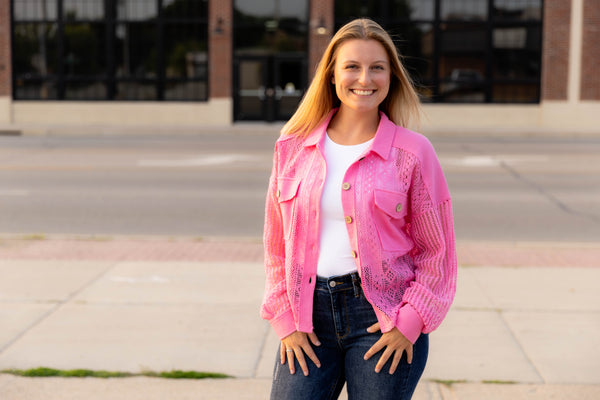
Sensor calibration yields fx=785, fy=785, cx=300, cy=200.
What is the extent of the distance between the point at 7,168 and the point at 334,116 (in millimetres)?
13423

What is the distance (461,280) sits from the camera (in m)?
6.61

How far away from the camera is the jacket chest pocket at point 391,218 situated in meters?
2.50

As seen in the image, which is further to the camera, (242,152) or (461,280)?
(242,152)

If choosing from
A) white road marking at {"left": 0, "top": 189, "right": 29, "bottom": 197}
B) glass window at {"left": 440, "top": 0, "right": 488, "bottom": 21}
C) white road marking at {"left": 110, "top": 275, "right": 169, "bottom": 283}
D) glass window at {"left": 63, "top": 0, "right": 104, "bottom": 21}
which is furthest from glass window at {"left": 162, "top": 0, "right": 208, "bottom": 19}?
white road marking at {"left": 110, "top": 275, "right": 169, "bottom": 283}

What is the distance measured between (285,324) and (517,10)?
26.8 meters

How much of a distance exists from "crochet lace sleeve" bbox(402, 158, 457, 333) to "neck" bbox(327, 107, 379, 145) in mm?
221

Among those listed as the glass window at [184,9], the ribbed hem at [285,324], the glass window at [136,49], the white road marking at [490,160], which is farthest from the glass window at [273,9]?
the ribbed hem at [285,324]

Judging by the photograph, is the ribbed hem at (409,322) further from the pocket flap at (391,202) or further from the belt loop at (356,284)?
the pocket flap at (391,202)

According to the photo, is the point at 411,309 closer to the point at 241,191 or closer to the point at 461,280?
the point at 461,280

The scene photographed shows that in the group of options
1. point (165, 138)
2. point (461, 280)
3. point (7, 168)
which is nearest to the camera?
point (461, 280)

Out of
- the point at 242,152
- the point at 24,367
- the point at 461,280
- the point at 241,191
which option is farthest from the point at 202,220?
the point at 242,152

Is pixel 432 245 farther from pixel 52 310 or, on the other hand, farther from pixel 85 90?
pixel 85 90

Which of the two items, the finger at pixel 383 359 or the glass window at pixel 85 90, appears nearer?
the finger at pixel 383 359

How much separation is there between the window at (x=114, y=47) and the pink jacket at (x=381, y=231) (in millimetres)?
25532
